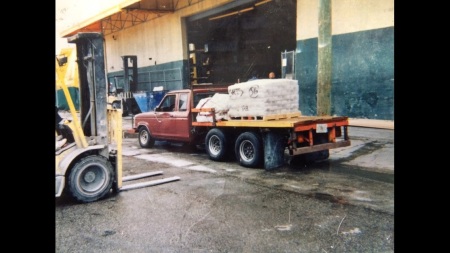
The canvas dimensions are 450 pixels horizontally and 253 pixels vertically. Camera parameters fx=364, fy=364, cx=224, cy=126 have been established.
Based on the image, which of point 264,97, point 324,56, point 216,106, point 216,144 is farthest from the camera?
point 324,56

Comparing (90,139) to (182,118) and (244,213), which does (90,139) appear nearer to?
(244,213)

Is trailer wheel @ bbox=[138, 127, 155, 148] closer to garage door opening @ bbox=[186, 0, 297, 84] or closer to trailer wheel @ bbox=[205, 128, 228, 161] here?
trailer wheel @ bbox=[205, 128, 228, 161]

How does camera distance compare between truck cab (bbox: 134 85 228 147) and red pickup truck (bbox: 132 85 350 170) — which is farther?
truck cab (bbox: 134 85 228 147)

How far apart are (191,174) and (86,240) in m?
3.45

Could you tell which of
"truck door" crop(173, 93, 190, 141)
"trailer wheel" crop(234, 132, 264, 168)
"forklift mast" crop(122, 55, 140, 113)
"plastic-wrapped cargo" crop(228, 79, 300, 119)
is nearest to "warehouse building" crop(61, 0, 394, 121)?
"forklift mast" crop(122, 55, 140, 113)

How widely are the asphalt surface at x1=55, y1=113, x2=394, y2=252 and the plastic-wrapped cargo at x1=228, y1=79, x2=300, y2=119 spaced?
1.25 metres

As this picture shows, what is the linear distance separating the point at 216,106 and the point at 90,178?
3.84m

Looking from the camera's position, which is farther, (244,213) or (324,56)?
(324,56)

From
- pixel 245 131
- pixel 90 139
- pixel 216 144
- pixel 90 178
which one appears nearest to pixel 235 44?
pixel 216 144

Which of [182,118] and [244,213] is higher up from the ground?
[182,118]

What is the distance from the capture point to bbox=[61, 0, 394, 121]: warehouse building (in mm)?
11648

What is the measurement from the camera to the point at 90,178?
19.0 feet

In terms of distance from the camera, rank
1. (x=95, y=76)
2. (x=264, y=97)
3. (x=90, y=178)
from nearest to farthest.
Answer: (x=90, y=178), (x=95, y=76), (x=264, y=97)
